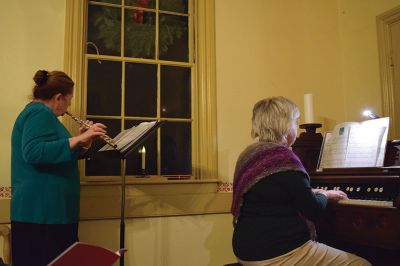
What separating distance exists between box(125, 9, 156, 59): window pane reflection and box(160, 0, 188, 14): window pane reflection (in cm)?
14

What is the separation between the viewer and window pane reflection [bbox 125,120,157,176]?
104 inches

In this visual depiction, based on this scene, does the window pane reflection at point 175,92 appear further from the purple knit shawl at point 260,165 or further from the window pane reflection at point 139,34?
the purple knit shawl at point 260,165

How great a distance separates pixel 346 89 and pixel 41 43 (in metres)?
2.33

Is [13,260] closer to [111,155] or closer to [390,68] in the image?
[111,155]

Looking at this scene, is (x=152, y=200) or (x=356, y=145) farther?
(x=152, y=200)

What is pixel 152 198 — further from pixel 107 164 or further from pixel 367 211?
pixel 367 211

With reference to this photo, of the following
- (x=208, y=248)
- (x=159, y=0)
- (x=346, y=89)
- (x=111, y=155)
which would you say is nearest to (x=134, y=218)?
(x=208, y=248)

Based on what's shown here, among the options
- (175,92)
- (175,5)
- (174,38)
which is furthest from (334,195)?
→ (175,5)

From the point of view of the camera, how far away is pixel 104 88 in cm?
267

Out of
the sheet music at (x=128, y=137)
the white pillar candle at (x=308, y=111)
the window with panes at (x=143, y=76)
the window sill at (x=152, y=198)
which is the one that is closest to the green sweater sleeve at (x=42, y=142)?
the sheet music at (x=128, y=137)

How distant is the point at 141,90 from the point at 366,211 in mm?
1675

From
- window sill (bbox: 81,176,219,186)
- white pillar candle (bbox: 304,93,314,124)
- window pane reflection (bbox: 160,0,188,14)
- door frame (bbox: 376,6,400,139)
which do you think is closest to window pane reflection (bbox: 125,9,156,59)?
window pane reflection (bbox: 160,0,188,14)

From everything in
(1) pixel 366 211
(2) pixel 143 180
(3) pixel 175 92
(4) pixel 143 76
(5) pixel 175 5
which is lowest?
(1) pixel 366 211

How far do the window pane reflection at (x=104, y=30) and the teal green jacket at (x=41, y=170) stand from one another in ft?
3.04
